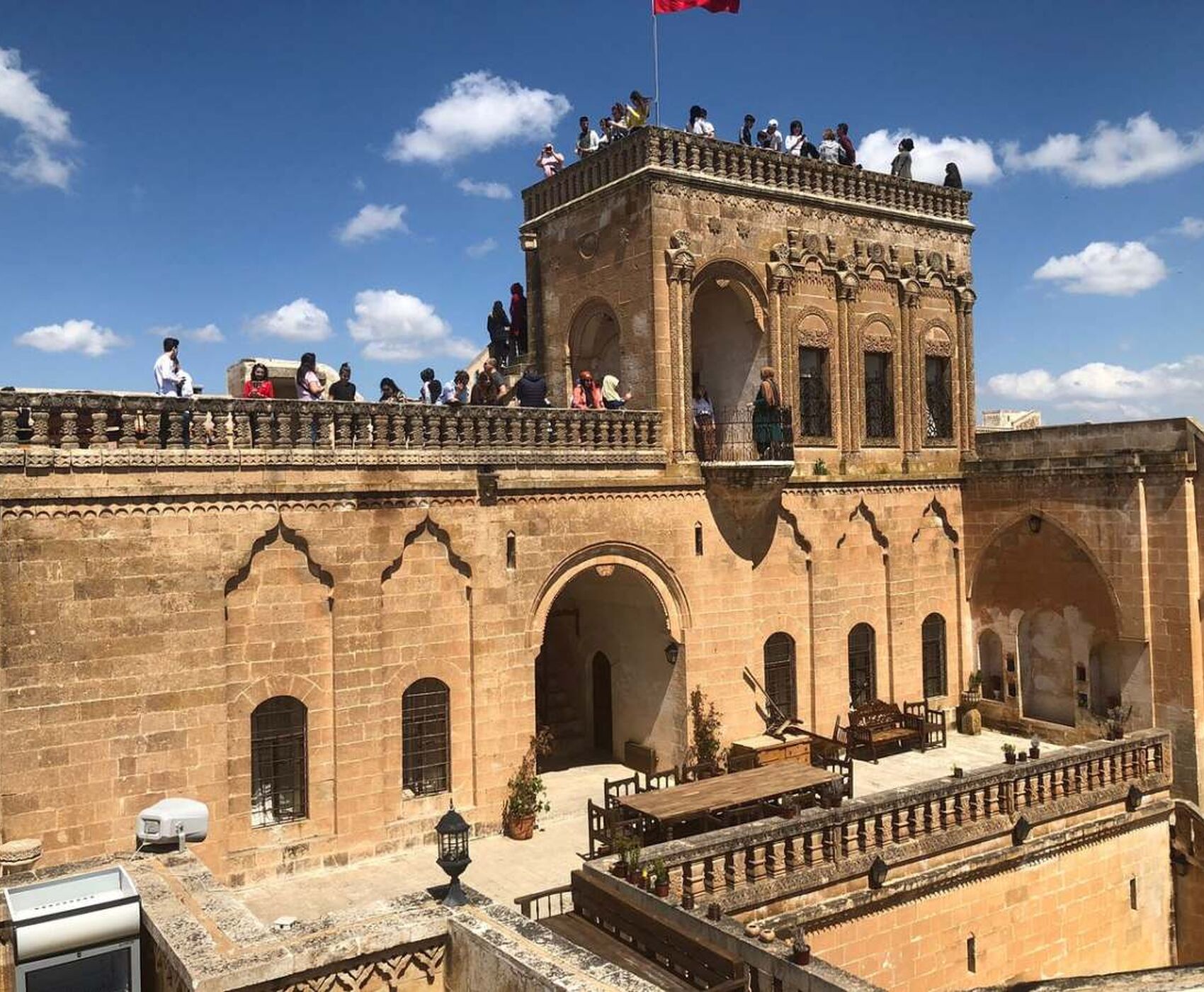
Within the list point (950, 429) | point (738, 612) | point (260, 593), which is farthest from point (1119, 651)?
point (260, 593)

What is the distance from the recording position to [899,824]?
12.8 meters

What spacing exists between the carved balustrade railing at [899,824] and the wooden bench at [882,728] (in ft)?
14.0

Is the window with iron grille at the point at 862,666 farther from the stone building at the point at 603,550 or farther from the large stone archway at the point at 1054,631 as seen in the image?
the large stone archway at the point at 1054,631

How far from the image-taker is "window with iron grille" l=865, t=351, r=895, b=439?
68.5ft

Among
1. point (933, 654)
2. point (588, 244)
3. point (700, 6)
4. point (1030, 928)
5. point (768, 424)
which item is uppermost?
point (700, 6)

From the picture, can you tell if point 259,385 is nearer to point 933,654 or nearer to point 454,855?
point 454,855

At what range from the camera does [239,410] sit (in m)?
13.3

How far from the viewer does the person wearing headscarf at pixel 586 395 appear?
1736cm

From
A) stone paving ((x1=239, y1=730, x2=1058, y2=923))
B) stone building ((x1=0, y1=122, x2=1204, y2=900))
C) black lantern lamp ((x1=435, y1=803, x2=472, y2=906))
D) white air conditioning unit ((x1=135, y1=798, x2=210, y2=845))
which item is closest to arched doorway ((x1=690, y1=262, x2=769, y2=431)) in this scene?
stone building ((x1=0, y1=122, x2=1204, y2=900))

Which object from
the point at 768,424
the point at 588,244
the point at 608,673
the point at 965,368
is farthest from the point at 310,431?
the point at 965,368

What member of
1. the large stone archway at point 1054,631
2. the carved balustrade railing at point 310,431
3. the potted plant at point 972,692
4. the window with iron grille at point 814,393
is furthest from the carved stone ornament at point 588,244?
the potted plant at point 972,692

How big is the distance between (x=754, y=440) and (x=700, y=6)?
747 cm

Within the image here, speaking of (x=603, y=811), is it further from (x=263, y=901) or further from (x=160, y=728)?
(x=160, y=728)

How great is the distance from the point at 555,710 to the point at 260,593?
8399 mm
